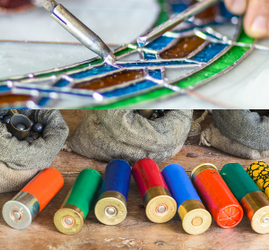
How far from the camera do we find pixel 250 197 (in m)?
1.04

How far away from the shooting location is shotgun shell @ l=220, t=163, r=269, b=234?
1.00 meters

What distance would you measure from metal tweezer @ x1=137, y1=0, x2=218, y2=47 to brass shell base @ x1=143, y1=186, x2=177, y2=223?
49 cm

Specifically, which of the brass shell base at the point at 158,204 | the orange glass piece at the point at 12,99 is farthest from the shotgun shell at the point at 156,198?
the orange glass piece at the point at 12,99

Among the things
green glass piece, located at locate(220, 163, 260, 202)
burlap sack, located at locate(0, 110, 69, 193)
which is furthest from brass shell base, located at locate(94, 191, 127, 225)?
green glass piece, located at locate(220, 163, 260, 202)

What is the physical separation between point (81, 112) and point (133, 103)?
46.9 inches

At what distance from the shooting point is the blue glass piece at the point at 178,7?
0.86m

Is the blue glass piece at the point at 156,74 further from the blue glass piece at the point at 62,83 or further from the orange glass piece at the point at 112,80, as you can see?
the blue glass piece at the point at 62,83

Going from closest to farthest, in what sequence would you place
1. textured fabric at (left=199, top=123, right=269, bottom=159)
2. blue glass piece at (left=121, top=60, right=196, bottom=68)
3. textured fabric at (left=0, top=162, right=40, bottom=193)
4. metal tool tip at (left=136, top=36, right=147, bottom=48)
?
blue glass piece at (left=121, top=60, right=196, bottom=68) < metal tool tip at (left=136, top=36, right=147, bottom=48) < textured fabric at (left=0, top=162, right=40, bottom=193) < textured fabric at (left=199, top=123, right=269, bottom=159)

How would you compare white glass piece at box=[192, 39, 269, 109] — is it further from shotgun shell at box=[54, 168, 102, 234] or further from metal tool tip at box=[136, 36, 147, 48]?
shotgun shell at box=[54, 168, 102, 234]

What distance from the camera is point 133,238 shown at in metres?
0.99

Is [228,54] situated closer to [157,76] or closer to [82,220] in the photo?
[157,76]

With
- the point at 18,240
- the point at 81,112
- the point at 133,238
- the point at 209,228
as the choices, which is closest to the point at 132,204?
the point at 133,238

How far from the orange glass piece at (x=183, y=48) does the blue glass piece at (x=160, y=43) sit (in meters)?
0.02

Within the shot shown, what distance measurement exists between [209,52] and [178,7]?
20 cm
